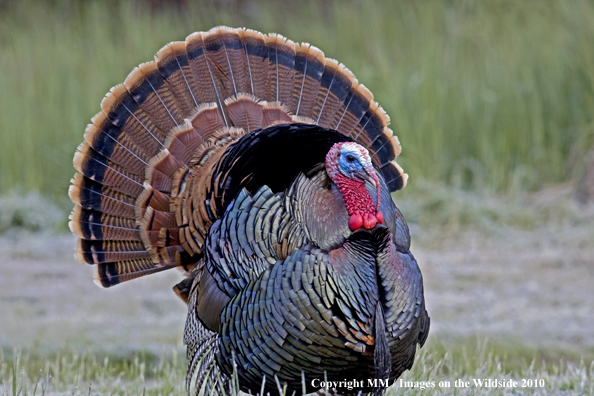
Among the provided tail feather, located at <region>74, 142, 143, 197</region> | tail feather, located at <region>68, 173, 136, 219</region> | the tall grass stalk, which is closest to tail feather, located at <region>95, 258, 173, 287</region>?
tail feather, located at <region>68, 173, 136, 219</region>

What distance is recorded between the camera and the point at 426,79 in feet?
29.5

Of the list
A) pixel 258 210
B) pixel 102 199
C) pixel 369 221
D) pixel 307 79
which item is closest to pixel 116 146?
pixel 102 199

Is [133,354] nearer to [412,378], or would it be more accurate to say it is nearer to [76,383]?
[76,383]

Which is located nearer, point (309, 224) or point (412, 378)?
point (309, 224)

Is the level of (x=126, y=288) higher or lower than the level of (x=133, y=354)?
higher

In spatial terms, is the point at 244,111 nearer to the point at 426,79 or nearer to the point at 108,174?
the point at 108,174

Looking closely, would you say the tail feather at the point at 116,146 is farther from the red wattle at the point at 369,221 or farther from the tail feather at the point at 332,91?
the red wattle at the point at 369,221

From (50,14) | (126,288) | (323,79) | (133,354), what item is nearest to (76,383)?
(133,354)

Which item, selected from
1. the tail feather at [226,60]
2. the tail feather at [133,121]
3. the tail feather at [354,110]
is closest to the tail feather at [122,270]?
the tail feather at [133,121]

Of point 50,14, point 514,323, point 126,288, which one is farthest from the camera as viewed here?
point 50,14

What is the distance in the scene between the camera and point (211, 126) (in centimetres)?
409

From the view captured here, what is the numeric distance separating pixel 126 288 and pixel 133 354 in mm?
2043

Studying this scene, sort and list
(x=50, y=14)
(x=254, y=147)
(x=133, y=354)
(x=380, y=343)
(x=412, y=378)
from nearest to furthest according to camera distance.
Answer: (x=380, y=343) < (x=254, y=147) < (x=412, y=378) < (x=133, y=354) < (x=50, y=14)

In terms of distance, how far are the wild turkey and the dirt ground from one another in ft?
5.33
